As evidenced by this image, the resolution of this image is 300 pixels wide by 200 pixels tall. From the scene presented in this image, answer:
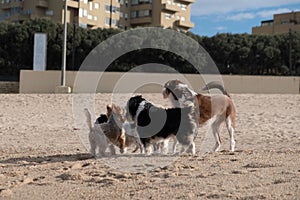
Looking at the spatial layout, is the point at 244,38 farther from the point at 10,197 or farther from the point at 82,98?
the point at 10,197

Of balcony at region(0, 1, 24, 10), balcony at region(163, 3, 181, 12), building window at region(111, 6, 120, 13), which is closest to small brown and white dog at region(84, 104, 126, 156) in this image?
balcony at region(0, 1, 24, 10)

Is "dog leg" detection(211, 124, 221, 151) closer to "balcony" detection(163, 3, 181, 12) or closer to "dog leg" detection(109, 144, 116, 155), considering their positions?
"dog leg" detection(109, 144, 116, 155)

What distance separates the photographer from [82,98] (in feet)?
70.1

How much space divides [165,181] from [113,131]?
2440mm

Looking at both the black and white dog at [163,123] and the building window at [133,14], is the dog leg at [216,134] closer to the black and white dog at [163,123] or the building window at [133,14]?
the black and white dog at [163,123]

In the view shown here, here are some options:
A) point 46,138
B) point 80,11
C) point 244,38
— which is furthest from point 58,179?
point 80,11

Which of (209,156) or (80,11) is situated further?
(80,11)

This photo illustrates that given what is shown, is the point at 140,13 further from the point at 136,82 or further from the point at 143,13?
the point at 136,82

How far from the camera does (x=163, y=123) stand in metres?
8.12

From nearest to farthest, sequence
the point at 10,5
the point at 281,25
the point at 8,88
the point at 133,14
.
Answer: the point at 8,88, the point at 10,5, the point at 133,14, the point at 281,25

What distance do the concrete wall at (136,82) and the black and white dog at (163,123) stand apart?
13594 millimetres

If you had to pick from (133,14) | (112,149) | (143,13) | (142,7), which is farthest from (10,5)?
(112,149)

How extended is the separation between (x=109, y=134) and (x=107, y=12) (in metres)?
63.5

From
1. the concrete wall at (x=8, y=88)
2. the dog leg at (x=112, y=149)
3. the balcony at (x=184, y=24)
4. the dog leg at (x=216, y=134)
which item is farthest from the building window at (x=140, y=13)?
the dog leg at (x=112, y=149)
